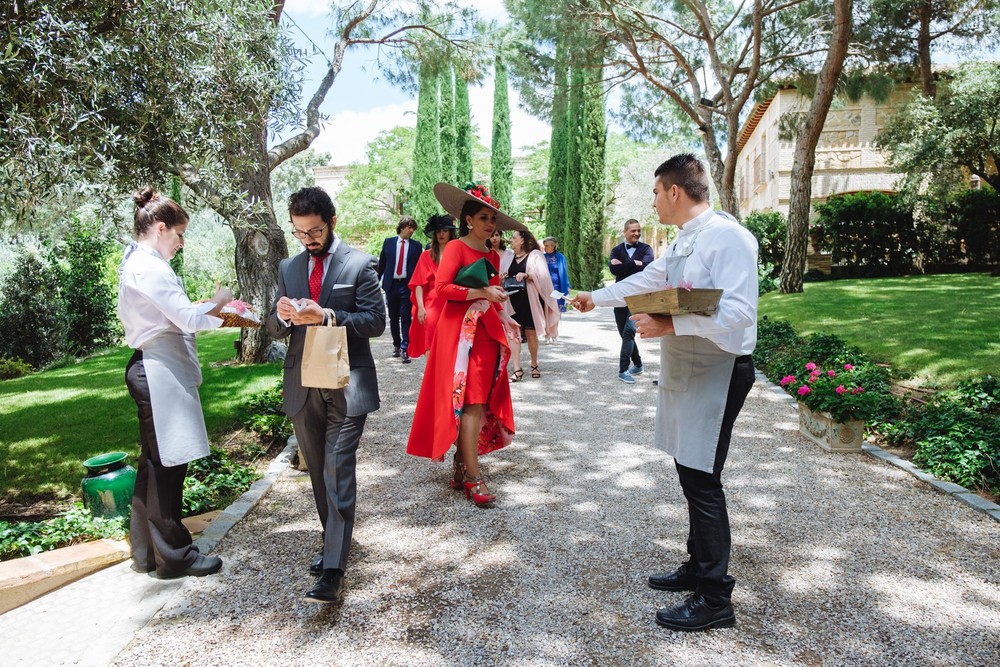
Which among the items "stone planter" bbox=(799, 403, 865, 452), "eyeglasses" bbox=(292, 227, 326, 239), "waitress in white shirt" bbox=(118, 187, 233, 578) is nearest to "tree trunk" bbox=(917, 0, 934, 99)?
"stone planter" bbox=(799, 403, 865, 452)

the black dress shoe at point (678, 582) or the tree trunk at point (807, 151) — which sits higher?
the tree trunk at point (807, 151)

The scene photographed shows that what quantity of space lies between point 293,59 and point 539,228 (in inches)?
1333

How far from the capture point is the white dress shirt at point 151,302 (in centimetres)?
346

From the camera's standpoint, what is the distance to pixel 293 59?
20.3ft

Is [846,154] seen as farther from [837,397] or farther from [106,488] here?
[106,488]

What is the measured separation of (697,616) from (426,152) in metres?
31.6

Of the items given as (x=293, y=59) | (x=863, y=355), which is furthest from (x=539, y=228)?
(x=293, y=59)

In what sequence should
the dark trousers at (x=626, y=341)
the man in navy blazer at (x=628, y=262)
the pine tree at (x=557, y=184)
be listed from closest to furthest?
1. the man in navy blazer at (x=628, y=262)
2. the dark trousers at (x=626, y=341)
3. the pine tree at (x=557, y=184)

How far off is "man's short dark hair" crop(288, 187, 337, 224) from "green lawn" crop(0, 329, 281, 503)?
317 centimetres

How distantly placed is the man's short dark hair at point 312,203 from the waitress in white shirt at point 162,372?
24.0 inches

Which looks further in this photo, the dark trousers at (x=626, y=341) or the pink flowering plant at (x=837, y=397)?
the dark trousers at (x=626, y=341)

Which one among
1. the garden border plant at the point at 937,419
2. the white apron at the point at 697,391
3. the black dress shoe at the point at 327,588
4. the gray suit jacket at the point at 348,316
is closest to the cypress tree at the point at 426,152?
the garden border plant at the point at 937,419

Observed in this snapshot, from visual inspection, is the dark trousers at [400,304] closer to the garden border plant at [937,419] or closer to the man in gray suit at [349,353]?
the garden border plant at [937,419]

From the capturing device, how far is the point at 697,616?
3.14 m
